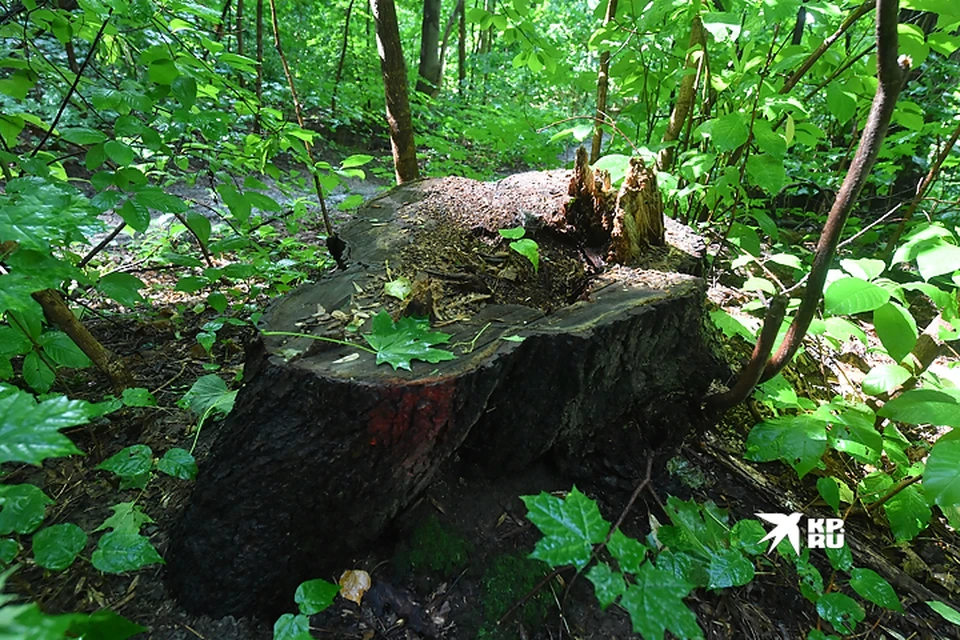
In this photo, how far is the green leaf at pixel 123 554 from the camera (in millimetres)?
1240

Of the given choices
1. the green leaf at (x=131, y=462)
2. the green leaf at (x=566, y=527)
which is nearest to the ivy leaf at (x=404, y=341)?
the green leaf at (x=566, y=527)

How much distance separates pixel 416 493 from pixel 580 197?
149 cm

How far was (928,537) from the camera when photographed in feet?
6.77

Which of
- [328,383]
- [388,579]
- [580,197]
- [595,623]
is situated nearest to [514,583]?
[595,623]

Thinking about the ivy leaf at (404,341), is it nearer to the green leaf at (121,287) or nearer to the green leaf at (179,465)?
the green leaf at (179,465)

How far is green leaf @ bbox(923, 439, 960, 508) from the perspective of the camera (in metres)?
1.29

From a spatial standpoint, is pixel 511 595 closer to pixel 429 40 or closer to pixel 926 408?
pixel 926 408

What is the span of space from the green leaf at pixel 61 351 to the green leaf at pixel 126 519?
19.5 inches

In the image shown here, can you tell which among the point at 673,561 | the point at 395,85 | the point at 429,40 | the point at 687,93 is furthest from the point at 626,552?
the point at 429,40

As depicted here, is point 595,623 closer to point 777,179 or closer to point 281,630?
point 281,630

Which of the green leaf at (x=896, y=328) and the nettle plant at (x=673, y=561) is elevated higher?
the green leaf at (x=896, y=328)

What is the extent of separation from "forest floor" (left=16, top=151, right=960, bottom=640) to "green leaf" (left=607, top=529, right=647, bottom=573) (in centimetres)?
40

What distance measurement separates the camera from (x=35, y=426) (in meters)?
0.75

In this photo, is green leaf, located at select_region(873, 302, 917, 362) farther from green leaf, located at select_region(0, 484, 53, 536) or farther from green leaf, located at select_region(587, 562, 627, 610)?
green leaf, located at select_region(0, 484, 53, 536)
